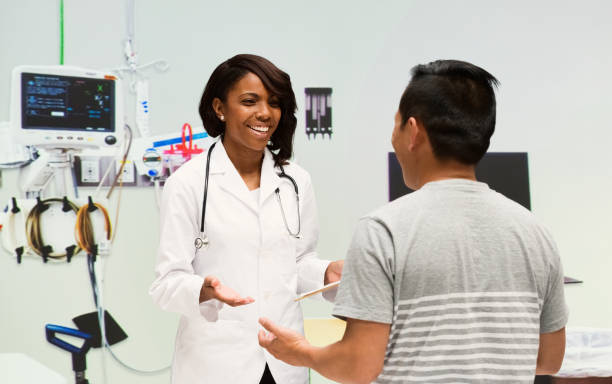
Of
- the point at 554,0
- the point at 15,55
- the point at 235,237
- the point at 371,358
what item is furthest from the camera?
the point at 554,0

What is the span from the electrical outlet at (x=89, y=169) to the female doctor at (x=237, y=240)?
3.42 ft

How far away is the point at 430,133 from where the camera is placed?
87 cm

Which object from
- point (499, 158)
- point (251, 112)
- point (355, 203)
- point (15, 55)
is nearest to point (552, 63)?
point (499, 158)

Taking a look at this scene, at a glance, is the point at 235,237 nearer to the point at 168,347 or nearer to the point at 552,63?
the point at 168,347

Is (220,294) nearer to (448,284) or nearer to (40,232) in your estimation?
(448,284)

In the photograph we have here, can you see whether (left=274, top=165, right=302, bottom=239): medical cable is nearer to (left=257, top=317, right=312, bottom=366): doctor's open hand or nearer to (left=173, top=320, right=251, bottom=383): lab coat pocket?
(left=173, top=320, right=251, bottom=383): lab coat pocket

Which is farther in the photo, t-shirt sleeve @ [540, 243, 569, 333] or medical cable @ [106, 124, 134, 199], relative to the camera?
medical cable @ [106, 124, 134, 199]

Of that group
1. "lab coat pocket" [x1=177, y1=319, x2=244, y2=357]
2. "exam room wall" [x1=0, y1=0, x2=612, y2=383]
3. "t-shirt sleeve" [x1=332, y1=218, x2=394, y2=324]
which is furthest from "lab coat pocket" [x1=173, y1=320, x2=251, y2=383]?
"exam room wall" [x1=0, y1=0, x2=612, y2=383]

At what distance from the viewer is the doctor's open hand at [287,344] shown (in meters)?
0.94

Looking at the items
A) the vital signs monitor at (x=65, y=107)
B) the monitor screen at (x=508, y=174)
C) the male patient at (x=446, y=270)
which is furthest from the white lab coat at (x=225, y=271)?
the monitor screen at (x=508, y=174)

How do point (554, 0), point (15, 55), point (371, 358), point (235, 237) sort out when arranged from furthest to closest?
point (554, 0) < point (15, 55) < point (235, 237) < point (371, 358)

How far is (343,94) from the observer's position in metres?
2.38

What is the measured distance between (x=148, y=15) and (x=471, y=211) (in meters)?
1.92

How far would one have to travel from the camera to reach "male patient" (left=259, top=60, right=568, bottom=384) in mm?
798
